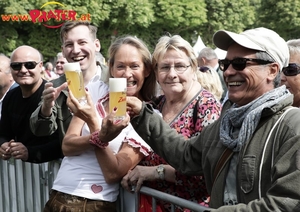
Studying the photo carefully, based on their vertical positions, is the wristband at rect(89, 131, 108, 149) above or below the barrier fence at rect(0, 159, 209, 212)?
above

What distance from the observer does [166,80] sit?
3482 mm

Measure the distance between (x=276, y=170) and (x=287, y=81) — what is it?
6.19ft

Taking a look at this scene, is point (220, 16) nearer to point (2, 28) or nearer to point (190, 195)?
point (2, 28)

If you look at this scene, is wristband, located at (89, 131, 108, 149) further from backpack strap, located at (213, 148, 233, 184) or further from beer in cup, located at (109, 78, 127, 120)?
backpack strap, located at (213, 148, 233, 184)

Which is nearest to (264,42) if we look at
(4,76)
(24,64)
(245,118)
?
(245,118)

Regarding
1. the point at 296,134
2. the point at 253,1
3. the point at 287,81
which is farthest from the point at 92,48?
the point at 253,1

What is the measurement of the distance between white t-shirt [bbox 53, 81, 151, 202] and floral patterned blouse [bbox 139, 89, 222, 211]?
0.20 meters

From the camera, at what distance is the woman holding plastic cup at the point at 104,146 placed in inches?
131

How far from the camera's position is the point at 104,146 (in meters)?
3.25

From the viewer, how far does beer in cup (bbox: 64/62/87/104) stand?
3029 millimetres

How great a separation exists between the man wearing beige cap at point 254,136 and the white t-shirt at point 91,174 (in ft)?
1.82

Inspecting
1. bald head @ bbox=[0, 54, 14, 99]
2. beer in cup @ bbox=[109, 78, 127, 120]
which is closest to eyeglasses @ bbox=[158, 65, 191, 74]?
beer in cup @ bbox=[109, 78, 127, 120]

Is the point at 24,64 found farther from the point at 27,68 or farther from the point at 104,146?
the point at 104,146

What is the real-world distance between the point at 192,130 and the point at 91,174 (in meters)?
0.76
